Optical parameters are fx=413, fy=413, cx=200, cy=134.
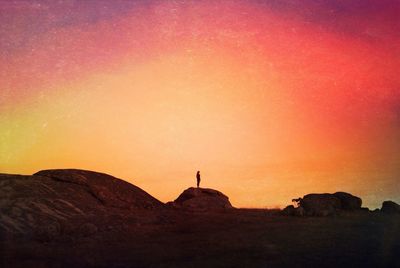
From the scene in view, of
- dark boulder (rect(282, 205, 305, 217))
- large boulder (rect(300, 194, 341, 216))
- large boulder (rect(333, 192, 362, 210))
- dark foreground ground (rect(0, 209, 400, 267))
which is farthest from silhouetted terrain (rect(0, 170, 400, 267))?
large boulder (rect(333, 192, 362, 210))

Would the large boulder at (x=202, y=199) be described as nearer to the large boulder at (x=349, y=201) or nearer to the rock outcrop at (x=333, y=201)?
the rock outcrop at (x=333, y=201)

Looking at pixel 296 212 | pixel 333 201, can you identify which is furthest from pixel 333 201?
pixel 296 212

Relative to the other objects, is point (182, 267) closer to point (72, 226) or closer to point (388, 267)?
point (388, 267)

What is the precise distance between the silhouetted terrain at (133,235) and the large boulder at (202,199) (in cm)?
1012

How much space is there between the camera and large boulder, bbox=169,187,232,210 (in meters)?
32.1

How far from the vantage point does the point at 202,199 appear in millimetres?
33312

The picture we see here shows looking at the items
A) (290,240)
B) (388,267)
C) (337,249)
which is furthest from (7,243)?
(388,267)

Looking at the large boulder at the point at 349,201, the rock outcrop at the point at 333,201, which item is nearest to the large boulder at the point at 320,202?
the rock outcrop at the point at 333,201

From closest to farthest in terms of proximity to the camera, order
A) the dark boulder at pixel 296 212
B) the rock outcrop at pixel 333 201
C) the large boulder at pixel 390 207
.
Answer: the dark boulder at pixel 296 212
the rock outcrop at pixel 333 201
the large boulder at pixel 390 207

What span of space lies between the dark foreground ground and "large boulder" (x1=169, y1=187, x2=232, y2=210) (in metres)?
15.9

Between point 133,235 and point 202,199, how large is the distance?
1979cm

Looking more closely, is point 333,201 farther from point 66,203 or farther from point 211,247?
point 211,247

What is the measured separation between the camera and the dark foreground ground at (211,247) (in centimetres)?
905

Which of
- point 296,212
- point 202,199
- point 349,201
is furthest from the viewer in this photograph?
point 349,201
